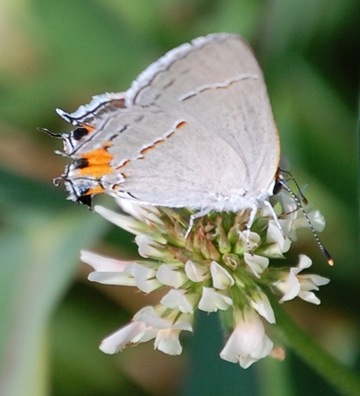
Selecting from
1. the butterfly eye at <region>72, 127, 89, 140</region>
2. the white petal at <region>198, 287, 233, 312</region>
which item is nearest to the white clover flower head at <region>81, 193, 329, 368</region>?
the white petal at <region>198, 287, 233, 312</region>

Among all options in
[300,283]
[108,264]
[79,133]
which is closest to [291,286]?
[300,283]

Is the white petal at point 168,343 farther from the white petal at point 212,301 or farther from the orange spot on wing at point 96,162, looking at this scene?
the orange spot on wing at point 96,162

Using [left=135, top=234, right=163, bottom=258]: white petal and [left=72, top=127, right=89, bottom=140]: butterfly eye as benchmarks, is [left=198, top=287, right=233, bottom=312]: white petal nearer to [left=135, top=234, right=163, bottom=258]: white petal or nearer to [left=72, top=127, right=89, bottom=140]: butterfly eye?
[left=135, top=234, right=163, bottom=258]: white petal

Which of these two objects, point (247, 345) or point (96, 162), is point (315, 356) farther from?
point (96, 162)

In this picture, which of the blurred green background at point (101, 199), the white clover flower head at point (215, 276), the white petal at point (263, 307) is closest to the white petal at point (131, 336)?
the white clover flower head at point (215, 276)

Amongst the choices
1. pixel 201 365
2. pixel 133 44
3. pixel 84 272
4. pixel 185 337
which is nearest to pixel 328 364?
pixel 201 365
